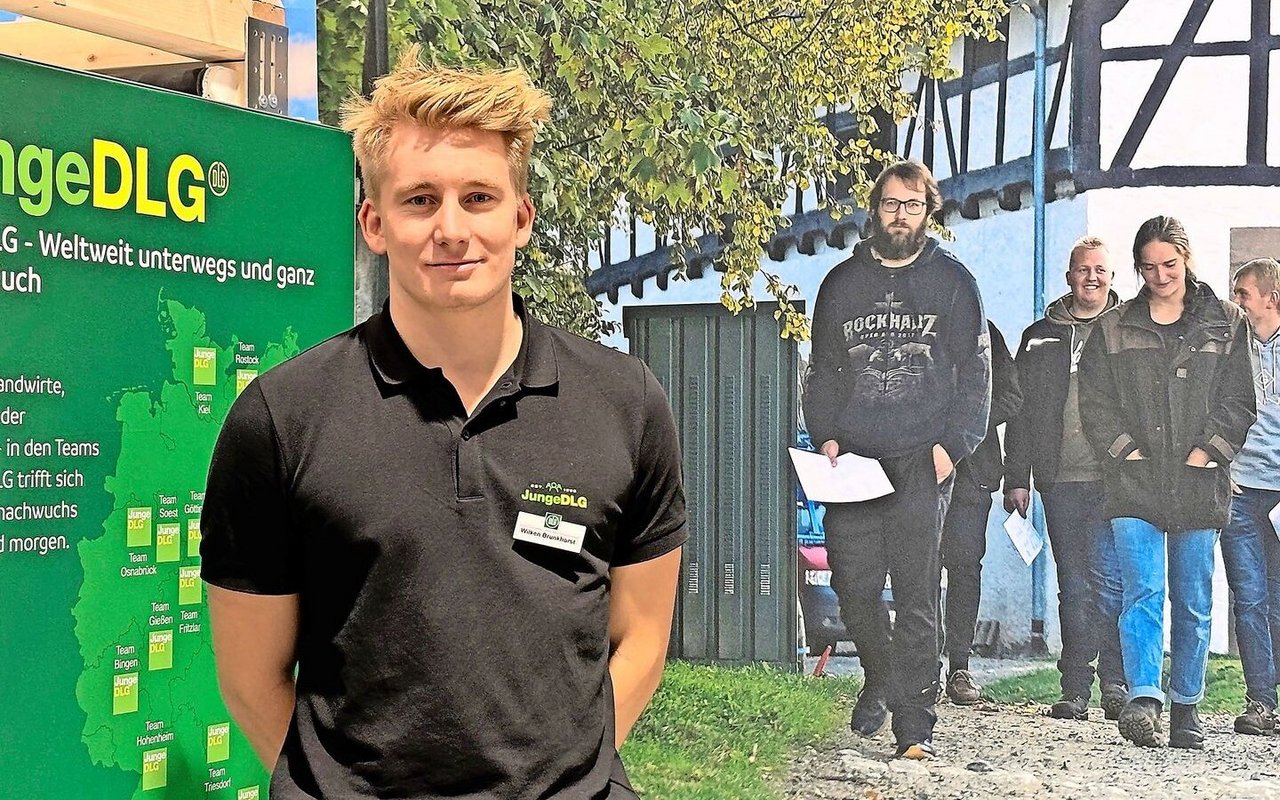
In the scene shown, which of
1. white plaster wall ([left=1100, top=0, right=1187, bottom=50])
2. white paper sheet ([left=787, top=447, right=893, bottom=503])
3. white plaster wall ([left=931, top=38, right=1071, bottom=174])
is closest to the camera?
white plaster wall ([left=1100, top=0, right=1187, bottom=50])

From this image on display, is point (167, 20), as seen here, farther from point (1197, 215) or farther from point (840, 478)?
point (1197, 215)

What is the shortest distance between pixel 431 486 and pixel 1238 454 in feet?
8.94

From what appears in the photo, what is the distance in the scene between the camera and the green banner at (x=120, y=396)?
79.7 inches

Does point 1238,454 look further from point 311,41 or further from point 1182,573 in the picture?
point 311,41

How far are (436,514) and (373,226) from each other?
38 cm

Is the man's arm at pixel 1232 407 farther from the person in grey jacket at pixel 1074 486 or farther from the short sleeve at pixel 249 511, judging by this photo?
the short sleeve at pixel 249 511

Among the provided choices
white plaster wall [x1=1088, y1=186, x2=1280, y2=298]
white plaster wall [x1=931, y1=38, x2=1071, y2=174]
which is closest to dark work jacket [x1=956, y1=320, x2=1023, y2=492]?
white plaster wall [x1=1088, y1=186, x2=1280, y2=298]

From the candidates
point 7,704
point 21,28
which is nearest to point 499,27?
point 21,28

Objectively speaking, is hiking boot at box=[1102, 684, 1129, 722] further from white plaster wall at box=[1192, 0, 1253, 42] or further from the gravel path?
white plaster wall at box=[1192, 0, 1253, 42]

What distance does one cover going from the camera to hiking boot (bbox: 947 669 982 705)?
384cm

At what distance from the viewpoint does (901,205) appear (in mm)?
3959

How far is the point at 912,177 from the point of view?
3932mm

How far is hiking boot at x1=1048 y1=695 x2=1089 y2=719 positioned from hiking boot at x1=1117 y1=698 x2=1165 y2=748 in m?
0.10

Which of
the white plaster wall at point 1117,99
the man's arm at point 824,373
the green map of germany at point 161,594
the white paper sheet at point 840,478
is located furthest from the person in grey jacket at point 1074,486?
the green map of germany at point 161,594
